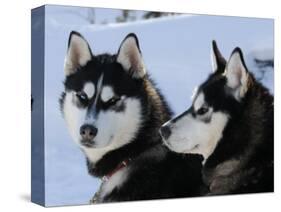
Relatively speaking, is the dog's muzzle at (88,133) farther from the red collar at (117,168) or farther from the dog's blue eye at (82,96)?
the red collar at (117,168)

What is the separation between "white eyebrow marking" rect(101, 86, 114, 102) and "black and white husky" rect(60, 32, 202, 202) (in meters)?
0.01

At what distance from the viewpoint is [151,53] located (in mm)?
7852

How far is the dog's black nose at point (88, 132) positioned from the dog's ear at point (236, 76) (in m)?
1.66

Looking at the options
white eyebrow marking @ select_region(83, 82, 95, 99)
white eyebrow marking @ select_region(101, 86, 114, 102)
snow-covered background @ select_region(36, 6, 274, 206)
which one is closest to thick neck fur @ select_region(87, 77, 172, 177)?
snow-covered background @ select_region(36, 6, 274, 206)

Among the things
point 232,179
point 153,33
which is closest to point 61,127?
point 153,33

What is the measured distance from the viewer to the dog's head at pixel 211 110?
7879mm

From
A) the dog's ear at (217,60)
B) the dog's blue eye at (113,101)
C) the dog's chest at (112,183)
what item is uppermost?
the dog's ear at (217,60)

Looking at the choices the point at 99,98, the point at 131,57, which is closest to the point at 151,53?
the point at 131,57

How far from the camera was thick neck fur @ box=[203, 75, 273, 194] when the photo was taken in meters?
8.09

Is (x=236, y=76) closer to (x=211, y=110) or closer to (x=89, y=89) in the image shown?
(x=211, y=110)

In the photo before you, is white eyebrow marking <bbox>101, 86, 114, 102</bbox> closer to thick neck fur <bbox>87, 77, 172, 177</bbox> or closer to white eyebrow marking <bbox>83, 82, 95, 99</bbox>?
white eyebrow marking <bbox>83, 82, 95, 99</bbox>

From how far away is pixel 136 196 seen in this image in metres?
7.75

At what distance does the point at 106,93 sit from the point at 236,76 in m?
1.54

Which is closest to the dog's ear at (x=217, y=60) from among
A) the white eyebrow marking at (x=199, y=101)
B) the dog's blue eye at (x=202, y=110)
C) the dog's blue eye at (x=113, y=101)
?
the white eyebrow marking at (x=199, y=101)
